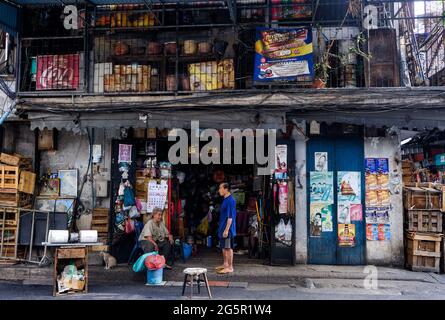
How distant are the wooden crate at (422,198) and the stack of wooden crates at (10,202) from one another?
909cm

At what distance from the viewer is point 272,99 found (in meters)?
9.70

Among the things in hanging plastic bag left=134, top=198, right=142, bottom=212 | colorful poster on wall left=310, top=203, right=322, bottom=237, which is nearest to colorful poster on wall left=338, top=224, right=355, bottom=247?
colorful poster on wall left=310, top=203, right=322, bottom=237

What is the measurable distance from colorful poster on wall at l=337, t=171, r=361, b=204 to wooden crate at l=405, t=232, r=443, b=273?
1.51 metres

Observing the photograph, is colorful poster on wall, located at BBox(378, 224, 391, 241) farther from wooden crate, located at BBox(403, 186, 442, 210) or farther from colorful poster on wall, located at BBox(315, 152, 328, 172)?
colorful poster on wall, located at BBox(315, 152, 328, 172)

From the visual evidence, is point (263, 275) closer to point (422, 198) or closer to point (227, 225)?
point (227, 225)

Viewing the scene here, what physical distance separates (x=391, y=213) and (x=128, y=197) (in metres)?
6.32

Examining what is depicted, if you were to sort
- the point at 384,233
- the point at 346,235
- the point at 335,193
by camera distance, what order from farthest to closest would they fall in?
the point at 335,193
the point at 346,235
the point at 384,233

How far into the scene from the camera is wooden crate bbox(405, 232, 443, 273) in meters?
9.34

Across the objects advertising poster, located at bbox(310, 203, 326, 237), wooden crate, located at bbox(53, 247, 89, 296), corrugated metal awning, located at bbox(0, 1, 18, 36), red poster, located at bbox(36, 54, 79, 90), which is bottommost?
wooden crate, located at bbox(53, 247, 89, 296)

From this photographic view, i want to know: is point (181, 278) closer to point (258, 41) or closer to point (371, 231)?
point (371, 231)

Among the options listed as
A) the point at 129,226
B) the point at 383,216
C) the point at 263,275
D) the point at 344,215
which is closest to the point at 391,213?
the point at 383,216

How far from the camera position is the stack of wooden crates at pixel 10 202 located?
9945 millimetres

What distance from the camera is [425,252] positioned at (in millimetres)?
9422

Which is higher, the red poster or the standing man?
the red poster
